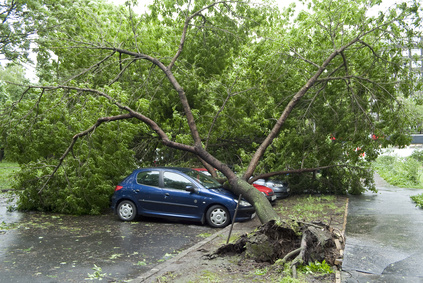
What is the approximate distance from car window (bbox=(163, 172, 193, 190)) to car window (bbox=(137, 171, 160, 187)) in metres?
0.24

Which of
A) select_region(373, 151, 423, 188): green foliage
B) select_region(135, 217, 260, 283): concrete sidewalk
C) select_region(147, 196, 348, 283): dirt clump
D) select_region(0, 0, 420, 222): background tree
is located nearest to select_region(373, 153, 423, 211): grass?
select_region(373, 151, 423, 188): green foliage

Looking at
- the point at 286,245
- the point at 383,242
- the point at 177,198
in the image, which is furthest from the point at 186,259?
the point at 383,242

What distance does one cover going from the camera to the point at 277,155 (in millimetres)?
16375

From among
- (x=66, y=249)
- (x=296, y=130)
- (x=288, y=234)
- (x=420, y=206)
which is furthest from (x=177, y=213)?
(x=420, y=206)

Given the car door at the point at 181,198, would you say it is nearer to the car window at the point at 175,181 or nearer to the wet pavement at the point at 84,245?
the car window at the point at 175,181

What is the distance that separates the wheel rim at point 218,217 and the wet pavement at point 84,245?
0.26 m

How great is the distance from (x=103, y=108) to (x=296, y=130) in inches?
290

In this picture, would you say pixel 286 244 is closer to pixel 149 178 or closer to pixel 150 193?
pixel 150 193

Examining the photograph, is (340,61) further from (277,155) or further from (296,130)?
(277,155)

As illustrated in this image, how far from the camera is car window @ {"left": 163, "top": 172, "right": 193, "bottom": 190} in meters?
11.0

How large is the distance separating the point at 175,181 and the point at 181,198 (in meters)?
0.53

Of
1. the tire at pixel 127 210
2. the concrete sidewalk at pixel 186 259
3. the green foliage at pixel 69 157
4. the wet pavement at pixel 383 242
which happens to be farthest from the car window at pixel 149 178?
the wet pavement at pixel 383 242

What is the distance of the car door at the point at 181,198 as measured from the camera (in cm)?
1076

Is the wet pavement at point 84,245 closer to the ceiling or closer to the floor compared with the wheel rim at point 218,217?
closer to the floor
